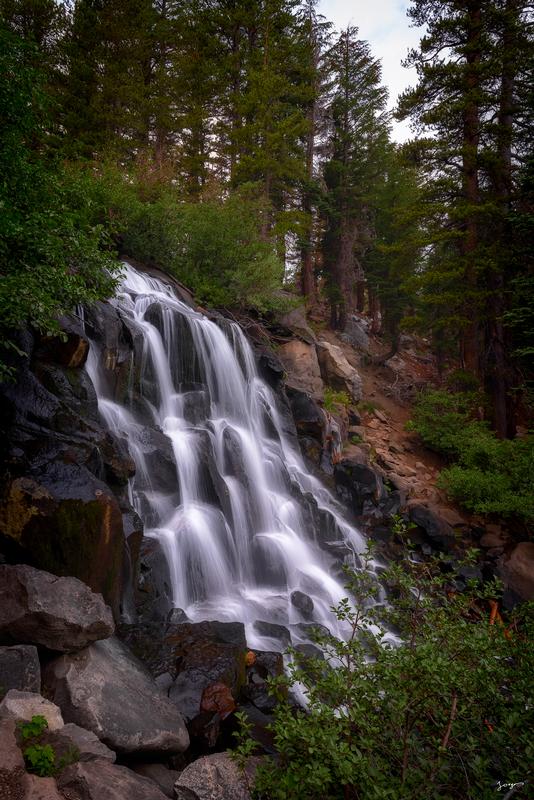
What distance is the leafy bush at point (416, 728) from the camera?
2684 mm

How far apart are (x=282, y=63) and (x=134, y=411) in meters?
20.4

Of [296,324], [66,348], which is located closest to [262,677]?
[66,348]

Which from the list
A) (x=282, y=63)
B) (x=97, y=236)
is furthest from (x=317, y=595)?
(x=282, y=63)

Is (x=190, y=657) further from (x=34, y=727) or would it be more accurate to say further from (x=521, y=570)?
(x=521, y=570)

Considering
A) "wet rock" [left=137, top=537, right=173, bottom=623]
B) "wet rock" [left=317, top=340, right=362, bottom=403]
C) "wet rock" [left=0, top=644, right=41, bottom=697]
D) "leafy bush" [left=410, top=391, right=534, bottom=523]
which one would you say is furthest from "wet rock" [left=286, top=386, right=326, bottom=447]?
"wet rock" [left=0, top=644, right=41, bottom=697]

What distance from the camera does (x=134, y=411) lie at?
9.53 m

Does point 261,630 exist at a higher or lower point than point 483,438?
lower

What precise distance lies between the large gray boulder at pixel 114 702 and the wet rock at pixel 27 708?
582 millimetres

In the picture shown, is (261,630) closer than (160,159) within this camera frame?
Yes

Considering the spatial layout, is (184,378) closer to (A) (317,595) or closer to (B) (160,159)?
(A) (317,595)

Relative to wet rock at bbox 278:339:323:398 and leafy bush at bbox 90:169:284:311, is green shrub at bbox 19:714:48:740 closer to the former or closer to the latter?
leafy bush at bbox 90:169:284:311

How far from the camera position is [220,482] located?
9414 mm
